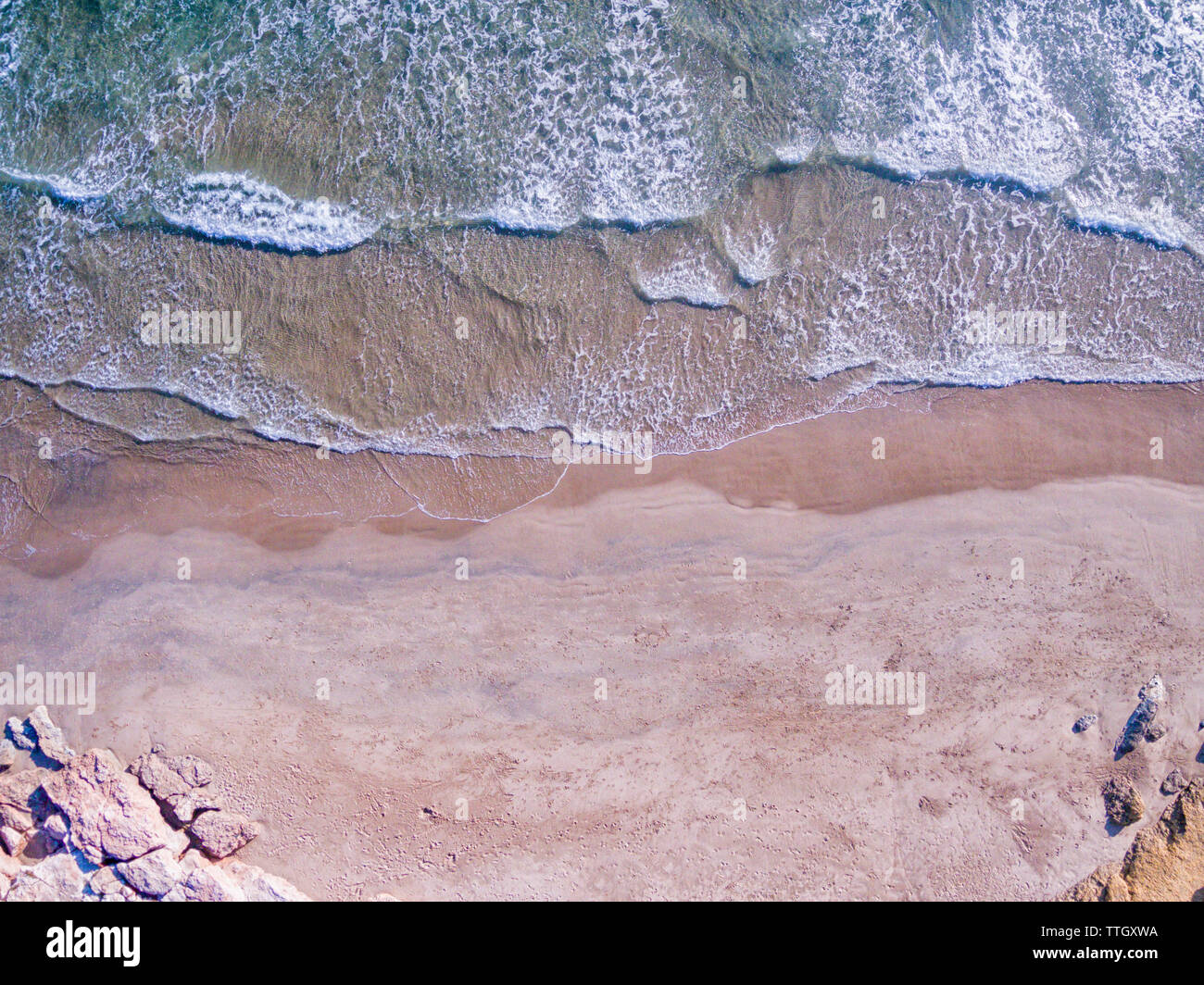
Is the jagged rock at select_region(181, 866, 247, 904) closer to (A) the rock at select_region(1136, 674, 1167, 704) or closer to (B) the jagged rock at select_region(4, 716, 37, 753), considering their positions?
(B) the jagged rock at select_region(4, 716, 37, 753)

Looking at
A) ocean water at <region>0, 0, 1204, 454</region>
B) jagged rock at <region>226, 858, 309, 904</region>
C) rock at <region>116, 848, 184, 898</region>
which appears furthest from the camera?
ocean water at <region>0, 0, 1204, 454</region>

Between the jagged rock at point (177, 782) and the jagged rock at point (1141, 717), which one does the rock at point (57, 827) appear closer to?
the jagged rock at point (177, 782)

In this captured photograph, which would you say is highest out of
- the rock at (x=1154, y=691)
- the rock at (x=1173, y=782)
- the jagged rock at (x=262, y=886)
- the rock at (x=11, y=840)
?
the rock at (x=1154, y=691)

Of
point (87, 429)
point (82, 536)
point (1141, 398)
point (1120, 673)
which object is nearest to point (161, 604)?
point (82, 536)

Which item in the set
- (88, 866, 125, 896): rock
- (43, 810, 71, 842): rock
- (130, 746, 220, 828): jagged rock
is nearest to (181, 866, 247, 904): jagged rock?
(130, 746, 220, 828): jagged rock

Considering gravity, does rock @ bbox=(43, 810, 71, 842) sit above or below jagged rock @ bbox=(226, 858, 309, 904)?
above

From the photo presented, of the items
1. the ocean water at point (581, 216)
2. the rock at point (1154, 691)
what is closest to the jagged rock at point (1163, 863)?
the rock at point (1154, 691)
